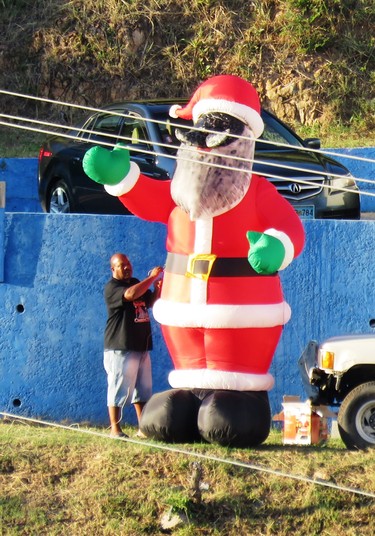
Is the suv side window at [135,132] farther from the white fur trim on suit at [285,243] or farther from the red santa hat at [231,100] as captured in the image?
the white fur trim on suit at [285,243]

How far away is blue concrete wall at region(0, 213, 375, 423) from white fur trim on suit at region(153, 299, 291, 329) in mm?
2177

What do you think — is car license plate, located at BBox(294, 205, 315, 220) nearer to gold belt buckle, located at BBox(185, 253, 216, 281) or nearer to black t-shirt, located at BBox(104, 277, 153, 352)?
black t-shirt, located at BBox(104, 277, 153, 352)

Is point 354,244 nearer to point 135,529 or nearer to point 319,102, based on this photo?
point 135,529

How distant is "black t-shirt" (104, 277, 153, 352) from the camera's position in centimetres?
916

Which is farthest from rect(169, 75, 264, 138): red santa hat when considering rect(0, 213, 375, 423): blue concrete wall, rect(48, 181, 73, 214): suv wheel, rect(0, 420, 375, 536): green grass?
rect(48, 181, 73, 214): suv wheel

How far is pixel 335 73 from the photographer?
64.0ft

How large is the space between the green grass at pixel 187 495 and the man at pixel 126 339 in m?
1.14

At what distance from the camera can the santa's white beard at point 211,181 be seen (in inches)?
313

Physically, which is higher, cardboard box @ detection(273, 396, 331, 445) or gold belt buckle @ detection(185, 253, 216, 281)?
gold belt buckle @ detection(185, 253, 216, 281)

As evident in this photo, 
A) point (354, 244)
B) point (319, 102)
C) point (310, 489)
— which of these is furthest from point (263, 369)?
point (319, 102)

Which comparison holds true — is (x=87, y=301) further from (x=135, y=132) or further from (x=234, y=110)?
(x=135, y=132)

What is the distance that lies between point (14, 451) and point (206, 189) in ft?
7.02

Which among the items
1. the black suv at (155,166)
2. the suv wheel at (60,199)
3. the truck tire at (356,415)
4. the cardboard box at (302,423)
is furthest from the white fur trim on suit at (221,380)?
the suv wheel at (60,199)

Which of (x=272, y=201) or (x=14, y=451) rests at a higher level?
(x=272, y=201)
